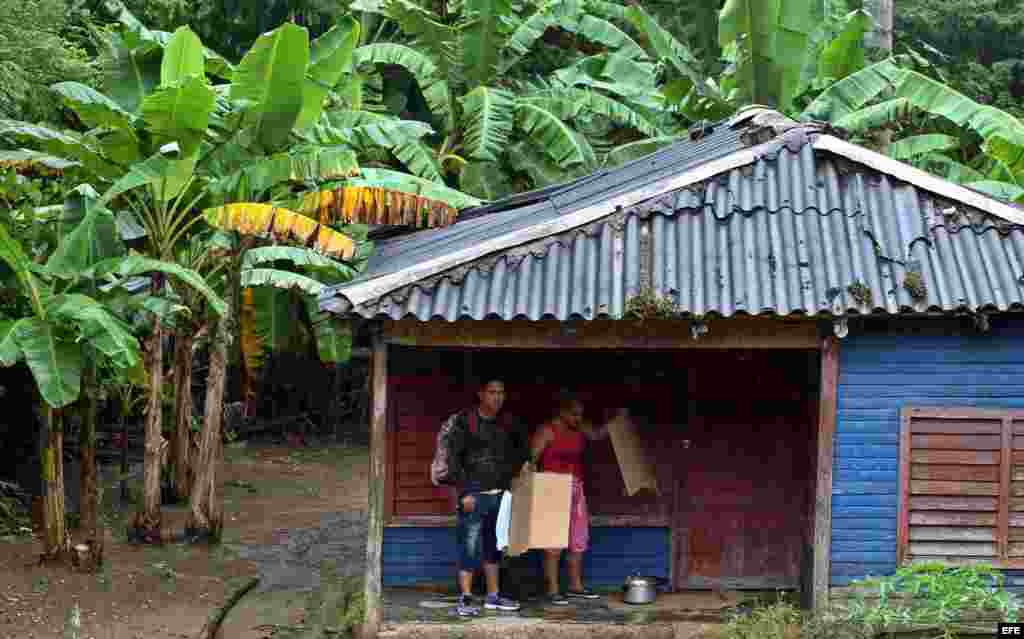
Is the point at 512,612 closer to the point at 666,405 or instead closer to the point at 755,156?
the point at 666,405

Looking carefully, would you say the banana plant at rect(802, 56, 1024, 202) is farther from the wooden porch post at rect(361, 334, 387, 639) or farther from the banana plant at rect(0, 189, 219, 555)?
the banana plant at rect(0, 189, 219, 555)

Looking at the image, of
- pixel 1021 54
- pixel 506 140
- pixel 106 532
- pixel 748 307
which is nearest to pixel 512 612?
pixel 748 307

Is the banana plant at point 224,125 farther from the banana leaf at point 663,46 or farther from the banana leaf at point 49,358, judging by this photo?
the banana leaf at point 663,46

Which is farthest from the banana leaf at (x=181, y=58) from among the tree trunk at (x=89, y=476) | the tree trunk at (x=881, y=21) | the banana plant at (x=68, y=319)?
the tree trunk at (x=881, y=21)

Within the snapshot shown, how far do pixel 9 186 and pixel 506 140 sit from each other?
6.74 meters

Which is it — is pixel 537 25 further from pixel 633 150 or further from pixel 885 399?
pixel 885 399

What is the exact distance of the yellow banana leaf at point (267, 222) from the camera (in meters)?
10.7

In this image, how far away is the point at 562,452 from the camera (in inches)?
382

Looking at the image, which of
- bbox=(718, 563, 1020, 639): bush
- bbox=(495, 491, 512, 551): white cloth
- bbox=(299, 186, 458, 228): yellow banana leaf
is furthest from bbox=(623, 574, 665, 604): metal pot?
bbox=(299, 186, 458, 228): yellow banana leaf

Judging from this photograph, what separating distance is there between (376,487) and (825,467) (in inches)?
120

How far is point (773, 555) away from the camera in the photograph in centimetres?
1050

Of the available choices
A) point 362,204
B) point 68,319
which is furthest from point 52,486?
point 362,204

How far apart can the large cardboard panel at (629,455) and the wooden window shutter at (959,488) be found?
1.95 m

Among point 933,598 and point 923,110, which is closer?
point 933,598
